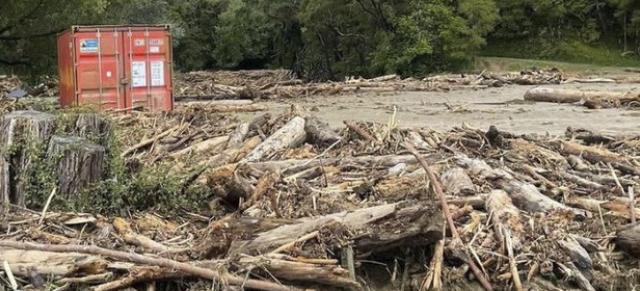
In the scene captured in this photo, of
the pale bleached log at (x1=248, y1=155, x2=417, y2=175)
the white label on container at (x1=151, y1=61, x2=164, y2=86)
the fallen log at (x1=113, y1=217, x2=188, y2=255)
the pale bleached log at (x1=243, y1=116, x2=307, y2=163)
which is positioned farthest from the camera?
the white label on container at (x1=151, y1=61, x2=164, y2=86)

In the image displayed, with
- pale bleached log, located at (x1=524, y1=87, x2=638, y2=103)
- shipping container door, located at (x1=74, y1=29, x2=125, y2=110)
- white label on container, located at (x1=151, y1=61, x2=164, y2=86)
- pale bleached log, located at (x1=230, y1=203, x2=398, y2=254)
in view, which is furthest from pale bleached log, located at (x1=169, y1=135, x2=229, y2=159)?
pale bleached log, located at (x1=524, y1=87, x2=638, y2=103)

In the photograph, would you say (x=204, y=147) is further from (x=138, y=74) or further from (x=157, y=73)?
(x=157, y=73)

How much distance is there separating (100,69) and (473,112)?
27.1ft

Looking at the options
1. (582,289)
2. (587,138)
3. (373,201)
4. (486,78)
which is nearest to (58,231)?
(373,201)

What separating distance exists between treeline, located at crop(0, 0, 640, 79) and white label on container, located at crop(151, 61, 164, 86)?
8.00 meters

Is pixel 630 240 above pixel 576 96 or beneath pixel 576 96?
Answer: beneath

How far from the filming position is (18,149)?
6660 millimetres

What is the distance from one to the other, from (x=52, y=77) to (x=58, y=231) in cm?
2157

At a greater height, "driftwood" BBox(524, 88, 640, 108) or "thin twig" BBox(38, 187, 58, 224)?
"driftwood" BBox(524, 88, 640, 108)

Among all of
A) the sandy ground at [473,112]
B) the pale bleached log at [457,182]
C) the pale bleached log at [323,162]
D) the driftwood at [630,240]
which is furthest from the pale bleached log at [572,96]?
the driftwood at [630,240]

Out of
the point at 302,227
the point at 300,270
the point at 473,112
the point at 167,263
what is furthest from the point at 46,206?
the point at 473,112

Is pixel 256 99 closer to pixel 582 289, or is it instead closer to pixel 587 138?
pixel 587 138

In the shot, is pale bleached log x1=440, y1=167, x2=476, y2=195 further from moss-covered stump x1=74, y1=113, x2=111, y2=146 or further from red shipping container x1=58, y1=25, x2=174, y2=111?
red shipping container x1=58, y1=25, x2=174, y2=111

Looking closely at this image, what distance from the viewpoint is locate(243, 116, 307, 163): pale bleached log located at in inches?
340
